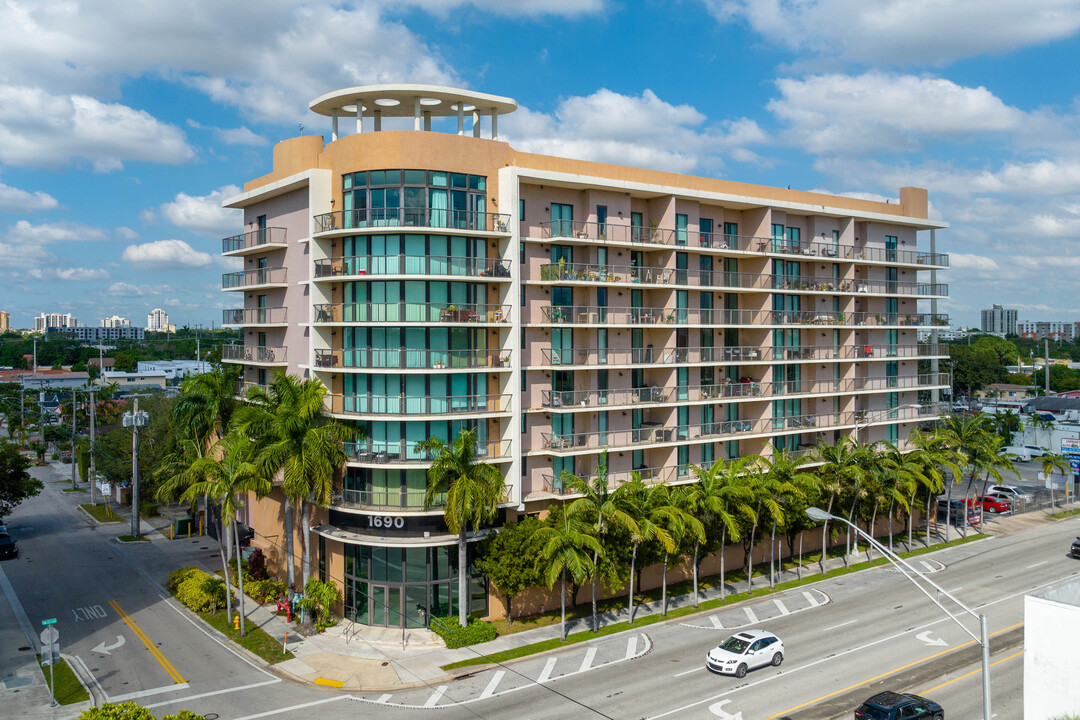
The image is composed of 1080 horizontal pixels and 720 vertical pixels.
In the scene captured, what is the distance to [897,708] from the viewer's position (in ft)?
91.5

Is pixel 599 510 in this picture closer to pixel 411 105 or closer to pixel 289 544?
pixel 289 544

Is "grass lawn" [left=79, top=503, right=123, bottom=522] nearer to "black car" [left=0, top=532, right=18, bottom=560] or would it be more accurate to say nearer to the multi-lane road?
"black car" [left=0, top=532, right=18, bottom=560]

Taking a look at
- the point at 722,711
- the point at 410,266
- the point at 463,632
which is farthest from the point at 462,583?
the point at 410,266

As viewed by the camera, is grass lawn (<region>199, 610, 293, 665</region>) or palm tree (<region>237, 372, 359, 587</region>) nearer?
grass lawn (<region>199, 610, 293, 665</region>)

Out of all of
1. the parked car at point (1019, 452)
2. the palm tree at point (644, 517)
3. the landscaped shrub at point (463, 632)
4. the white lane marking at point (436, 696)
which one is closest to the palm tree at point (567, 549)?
the palm tree at point (644, 517)

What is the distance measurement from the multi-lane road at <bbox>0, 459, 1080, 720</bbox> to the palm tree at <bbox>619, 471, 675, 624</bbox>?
4421 mm

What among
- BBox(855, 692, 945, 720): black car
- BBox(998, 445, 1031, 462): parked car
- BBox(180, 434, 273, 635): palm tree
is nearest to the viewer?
BBox(855, 692, 945, 720): black car

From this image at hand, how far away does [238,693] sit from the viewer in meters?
32.4

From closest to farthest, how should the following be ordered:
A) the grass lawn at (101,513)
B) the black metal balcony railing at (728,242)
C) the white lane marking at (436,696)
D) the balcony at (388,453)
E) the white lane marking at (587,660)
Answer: the white lane marking at (436,696)
the white lane marking at (587,660)
the balcony at (388,453)
the black metal balcony railing at (728,242)
the grass lawn at (101,513)

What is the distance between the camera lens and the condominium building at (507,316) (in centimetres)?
3981

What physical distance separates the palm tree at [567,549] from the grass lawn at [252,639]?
13297mm

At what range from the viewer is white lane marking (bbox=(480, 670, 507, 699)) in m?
32.0

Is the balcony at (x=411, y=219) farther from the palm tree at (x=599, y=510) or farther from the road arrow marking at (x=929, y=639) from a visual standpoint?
the road arrow marking at (x=929, y=639)

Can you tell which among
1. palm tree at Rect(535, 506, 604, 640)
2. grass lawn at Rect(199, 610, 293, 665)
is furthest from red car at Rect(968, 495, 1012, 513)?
grass lawn at Rect(199, 610, 293, 665)
